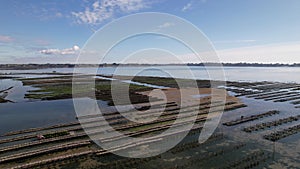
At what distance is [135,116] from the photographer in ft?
62.9

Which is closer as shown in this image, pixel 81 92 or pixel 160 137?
pixel 160 137

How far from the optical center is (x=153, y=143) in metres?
13.2

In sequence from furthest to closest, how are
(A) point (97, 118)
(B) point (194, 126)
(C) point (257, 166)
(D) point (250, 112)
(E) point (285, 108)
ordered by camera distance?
(E) point (285, 108) → (D) point (250, 112) → (A) point (97, 118) → (B) point (194, 126) → (C) point (257, 166)

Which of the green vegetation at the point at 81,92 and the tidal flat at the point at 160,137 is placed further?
the green vegetation at the point at 81,92

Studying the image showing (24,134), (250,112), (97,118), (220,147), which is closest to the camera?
(220,147)

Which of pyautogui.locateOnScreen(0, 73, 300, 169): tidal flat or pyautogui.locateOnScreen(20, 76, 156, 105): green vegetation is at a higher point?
pyautogui.locateOnScreen(20, 76, 156, 105): green vegetation

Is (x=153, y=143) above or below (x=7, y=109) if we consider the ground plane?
below

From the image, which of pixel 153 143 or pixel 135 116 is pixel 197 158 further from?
pixel 135 116

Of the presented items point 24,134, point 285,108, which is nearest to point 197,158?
point 24,134

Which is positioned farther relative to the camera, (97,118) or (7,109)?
(7,109)

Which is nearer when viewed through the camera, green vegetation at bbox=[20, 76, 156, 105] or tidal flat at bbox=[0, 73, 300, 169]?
tidal flat at bbox=[0, 73, 300, 169]

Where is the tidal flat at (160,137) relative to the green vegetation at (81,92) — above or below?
below

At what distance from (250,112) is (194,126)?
7.73 metres

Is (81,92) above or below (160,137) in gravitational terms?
above
